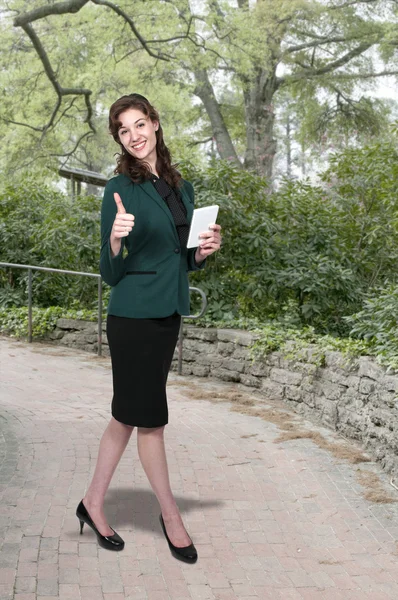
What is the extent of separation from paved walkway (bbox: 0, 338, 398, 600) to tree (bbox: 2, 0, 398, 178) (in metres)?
11.1

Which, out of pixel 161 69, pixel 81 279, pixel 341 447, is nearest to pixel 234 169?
pixel 81 279

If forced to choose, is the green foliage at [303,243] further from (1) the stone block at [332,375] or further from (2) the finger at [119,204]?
(2) the finger at [119,204]

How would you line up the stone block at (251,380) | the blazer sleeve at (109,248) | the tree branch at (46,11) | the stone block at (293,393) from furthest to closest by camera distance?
1. the tree branch at (46,11)
2. the stone block at (251,380)
3. the stone block at (293,393)
4. the blazer sleeve at (109,248)

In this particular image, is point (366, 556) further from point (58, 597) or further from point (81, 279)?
point (81, 279)

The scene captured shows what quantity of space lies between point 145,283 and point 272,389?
13.1 feet

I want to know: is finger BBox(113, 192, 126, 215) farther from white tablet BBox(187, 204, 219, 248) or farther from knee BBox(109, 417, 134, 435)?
knee BBox(109, 417, 134, 435)

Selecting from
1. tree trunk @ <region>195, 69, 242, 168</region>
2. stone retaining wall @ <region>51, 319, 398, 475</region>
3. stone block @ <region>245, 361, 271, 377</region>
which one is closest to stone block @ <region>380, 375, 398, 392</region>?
stone retaining wall @ <region>51, 319, 398, 475</region>

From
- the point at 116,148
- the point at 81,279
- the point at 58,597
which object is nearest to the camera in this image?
the point at 58,597

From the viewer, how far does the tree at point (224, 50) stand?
1771 centimetres

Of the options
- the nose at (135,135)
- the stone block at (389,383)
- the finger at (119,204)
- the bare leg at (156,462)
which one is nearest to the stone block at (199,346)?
the stone block at (389,383)

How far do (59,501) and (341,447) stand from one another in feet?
7.43

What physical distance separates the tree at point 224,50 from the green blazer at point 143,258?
503 inches

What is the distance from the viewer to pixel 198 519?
4.19 meters

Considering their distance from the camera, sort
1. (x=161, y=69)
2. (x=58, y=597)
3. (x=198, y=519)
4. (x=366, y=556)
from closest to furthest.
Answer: (x=58, y=597) < (x=366, y=556) < (x=198, y=519) < (x=161, y=69)
